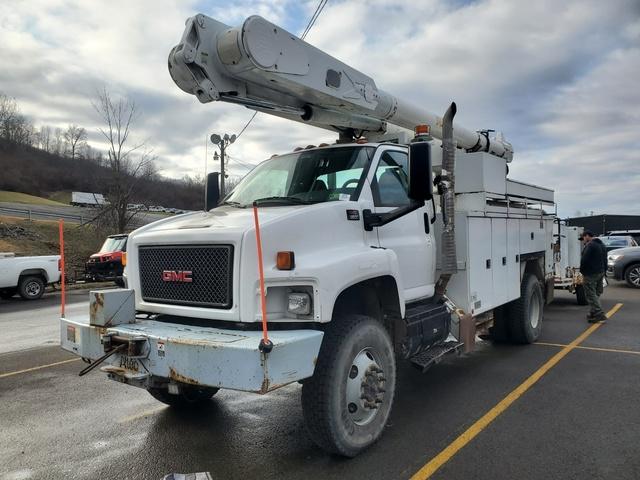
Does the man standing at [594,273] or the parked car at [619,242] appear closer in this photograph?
the man standing at [594,273]

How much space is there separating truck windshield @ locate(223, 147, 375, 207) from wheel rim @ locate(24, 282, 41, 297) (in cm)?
1285

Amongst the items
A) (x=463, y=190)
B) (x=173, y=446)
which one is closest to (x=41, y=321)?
(x=173, y=446)

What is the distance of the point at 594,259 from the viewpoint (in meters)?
9.72

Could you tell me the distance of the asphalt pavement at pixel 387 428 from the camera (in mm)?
3680

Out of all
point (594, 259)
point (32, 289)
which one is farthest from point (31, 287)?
point (594, 259)

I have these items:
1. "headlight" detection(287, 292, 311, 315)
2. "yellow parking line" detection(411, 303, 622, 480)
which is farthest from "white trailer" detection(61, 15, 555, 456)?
"yellow parking line" detection(411, 303, 622, 480)

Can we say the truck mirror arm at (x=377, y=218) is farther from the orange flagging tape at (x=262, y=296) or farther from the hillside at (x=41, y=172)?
the hillside at (x=41, y=172)

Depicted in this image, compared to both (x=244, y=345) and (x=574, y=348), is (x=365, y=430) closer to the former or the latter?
(x=244, y=345)

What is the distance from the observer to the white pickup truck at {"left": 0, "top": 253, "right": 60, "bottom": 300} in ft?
48.7

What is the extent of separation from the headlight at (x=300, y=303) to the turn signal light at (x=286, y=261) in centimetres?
20

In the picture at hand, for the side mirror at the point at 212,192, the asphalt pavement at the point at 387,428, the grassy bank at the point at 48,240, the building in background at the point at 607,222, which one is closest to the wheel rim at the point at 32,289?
the grassy bank at the point at 48,240

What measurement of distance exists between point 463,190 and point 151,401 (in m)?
4.02

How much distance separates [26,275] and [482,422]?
48.9ft

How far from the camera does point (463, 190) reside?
19.1 ft
